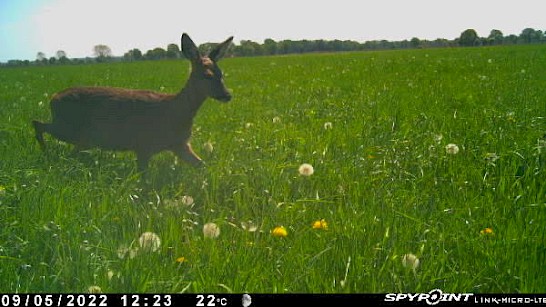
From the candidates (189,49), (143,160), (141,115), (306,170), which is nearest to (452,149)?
(306,170)

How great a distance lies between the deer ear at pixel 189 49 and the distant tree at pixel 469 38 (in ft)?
345

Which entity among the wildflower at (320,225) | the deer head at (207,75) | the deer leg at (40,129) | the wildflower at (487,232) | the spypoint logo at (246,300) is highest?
the deer head at (207,75)

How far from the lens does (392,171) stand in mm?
4023

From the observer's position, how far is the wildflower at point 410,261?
7.61ft

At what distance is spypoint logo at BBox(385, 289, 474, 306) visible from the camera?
2.07m

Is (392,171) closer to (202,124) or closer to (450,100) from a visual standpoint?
(202,124)

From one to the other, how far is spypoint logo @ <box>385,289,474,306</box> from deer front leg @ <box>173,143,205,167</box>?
2.99m

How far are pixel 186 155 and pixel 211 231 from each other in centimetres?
223

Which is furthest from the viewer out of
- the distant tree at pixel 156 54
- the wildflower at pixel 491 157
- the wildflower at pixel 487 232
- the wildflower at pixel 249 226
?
the distant tree at pixel 156 54

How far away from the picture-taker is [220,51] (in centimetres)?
519

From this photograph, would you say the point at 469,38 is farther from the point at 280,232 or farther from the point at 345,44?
the point at 280,232

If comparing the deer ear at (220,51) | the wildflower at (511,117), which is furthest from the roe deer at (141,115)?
the wildflower at (511,117)

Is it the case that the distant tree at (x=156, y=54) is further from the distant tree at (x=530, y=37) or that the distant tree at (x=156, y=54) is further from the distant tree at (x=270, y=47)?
the distant tree at (x=530, y=37)

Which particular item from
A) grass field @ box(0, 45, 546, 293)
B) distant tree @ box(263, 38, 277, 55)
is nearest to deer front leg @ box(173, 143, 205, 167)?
grass field @ box(0, 45, 546, 293)
